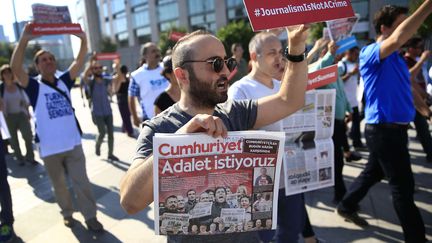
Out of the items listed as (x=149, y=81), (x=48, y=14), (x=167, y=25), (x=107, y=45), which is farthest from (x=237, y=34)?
(x=48, y=14)

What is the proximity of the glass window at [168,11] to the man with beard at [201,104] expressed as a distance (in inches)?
1901

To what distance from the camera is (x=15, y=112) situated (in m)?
6.82

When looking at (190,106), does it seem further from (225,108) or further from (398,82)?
(398,82)

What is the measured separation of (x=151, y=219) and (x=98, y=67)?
13.5ft

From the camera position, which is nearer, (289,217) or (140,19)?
(289,217)

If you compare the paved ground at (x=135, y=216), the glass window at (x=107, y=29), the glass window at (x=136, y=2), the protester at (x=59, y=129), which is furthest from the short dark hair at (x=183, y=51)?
the glass window at (x=107, y=29)

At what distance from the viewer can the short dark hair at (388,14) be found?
264 centimetres

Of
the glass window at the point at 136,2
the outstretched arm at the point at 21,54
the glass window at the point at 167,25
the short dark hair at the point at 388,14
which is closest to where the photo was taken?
the short dark hair at the point at 388,14

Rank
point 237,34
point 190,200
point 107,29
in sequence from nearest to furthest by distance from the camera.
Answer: point 190,200
point 237,34
point 107,29

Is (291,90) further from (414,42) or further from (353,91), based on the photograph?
(353,91)

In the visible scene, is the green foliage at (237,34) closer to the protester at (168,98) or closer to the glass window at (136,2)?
the glass window at (136,2)

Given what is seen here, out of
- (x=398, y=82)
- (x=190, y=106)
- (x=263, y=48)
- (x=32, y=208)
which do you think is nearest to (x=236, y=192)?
(x=190, y=106)

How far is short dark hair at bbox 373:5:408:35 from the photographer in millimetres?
2645

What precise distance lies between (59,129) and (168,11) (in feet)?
157
